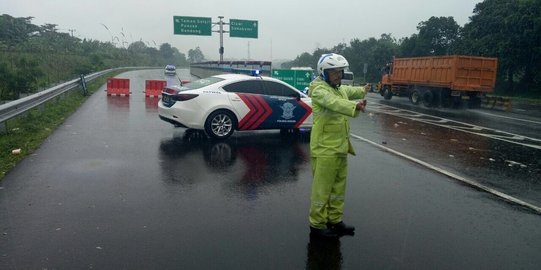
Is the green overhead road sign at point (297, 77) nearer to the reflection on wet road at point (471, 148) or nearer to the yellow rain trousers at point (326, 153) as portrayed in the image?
the reflection on wet road at point (471, 148)

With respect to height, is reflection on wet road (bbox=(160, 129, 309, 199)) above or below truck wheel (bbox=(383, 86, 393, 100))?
Result: below

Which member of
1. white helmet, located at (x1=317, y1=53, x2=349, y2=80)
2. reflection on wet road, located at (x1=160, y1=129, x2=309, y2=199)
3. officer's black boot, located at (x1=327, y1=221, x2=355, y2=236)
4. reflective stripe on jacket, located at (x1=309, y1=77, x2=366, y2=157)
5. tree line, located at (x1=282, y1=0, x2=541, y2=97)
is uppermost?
tree line, located at (x1=282, y1=0, x2=541, y2=97)

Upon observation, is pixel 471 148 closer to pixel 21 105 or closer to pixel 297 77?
pixel 21 105

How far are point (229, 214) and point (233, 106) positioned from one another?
498cm

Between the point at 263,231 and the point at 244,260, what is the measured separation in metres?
0.73

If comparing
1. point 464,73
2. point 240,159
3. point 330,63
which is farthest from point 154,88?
point 330,63

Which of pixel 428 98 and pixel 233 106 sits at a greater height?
pixel 233 106

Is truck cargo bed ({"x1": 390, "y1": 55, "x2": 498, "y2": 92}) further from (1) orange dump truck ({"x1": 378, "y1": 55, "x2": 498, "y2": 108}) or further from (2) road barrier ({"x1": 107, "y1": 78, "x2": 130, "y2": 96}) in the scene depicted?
(2) road barrier ({"x1": 107, "y1": 78, "x2": 130, "y2": 96})

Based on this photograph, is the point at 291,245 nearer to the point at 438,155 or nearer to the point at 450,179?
the point at 450,179

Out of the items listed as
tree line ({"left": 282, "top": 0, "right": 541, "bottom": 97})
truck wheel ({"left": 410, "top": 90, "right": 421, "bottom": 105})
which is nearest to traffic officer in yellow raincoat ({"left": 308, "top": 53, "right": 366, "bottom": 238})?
truck wheel ({"left": 410, "top": 90, "right": 421, "bottom": 105})

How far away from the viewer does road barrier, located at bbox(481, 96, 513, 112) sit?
21.8 metres

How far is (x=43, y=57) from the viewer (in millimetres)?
31219

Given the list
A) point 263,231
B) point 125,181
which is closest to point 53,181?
point 125,181

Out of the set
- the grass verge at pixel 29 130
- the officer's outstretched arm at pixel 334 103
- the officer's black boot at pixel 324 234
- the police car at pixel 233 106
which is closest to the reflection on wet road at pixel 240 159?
the police car at pixel 233 106
